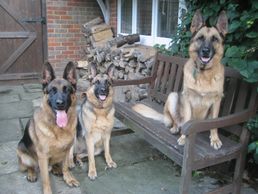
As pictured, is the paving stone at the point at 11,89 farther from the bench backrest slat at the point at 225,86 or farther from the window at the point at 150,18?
the bench backrest slat at the point at 225,86

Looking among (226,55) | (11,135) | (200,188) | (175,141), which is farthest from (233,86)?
(11,135)

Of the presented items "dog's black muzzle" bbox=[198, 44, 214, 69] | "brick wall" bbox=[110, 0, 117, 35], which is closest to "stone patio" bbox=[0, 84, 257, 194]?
"dog's black muzzle" bbox=[198, 44, 214, 69]

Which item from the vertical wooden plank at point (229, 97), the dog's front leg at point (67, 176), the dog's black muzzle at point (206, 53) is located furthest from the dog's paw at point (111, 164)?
the dog's black muzzle at point (206, 53)

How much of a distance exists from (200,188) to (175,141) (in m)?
0.66

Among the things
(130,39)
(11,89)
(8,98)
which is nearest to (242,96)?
(130,39)

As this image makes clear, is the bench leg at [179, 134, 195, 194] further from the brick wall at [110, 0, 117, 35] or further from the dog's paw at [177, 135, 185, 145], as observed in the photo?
the brick wall at [110, 0, 117, 35]

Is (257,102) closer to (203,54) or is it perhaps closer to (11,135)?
(203,54)

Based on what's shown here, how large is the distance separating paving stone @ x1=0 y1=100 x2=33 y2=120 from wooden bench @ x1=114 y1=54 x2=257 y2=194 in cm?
223

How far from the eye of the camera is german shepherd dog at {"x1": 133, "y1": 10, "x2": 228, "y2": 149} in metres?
2.75

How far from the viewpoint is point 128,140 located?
14.3 feet

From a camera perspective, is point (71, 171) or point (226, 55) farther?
point (71, 171)

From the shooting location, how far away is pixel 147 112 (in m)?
3.69

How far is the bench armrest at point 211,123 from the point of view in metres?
2.43

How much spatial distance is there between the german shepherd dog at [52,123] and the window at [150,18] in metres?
2.38
